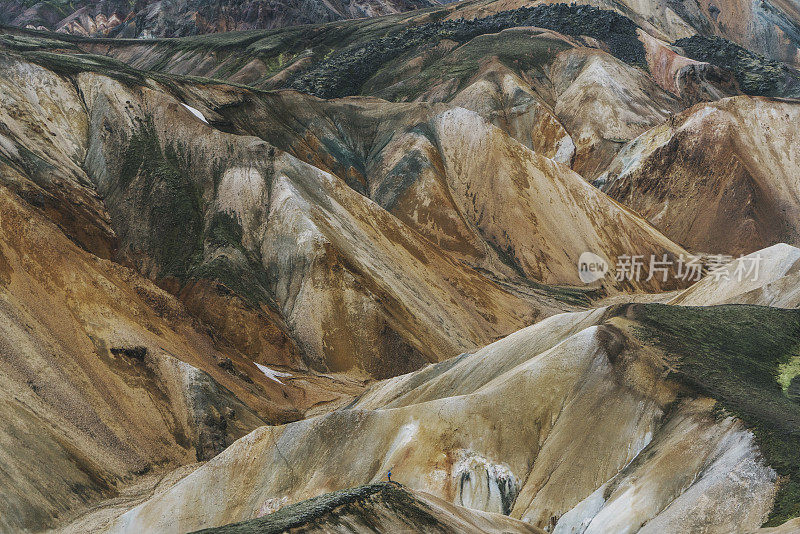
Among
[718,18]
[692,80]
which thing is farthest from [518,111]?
[718,18]

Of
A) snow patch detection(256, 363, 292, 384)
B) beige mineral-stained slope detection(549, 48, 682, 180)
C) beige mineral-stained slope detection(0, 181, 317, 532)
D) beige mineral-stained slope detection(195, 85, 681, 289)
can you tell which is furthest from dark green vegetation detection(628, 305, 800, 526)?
beige mineral-stained slope detection(549, 48, 682, 180)

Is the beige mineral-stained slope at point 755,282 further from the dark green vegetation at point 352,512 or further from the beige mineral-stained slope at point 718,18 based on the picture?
the beige mineral-stained slope at point 718,18

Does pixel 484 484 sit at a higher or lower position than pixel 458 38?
higher

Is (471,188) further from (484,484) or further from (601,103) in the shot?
(484,484)

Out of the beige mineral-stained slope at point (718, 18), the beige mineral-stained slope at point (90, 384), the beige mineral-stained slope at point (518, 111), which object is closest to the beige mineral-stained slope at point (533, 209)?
the beige mineral-stained slope at point (518, 111)

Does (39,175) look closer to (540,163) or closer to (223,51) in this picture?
(540,163)

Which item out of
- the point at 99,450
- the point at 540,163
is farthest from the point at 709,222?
the point at 99,450

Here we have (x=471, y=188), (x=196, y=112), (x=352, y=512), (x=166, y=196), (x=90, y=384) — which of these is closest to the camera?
(x=352, y=512)
